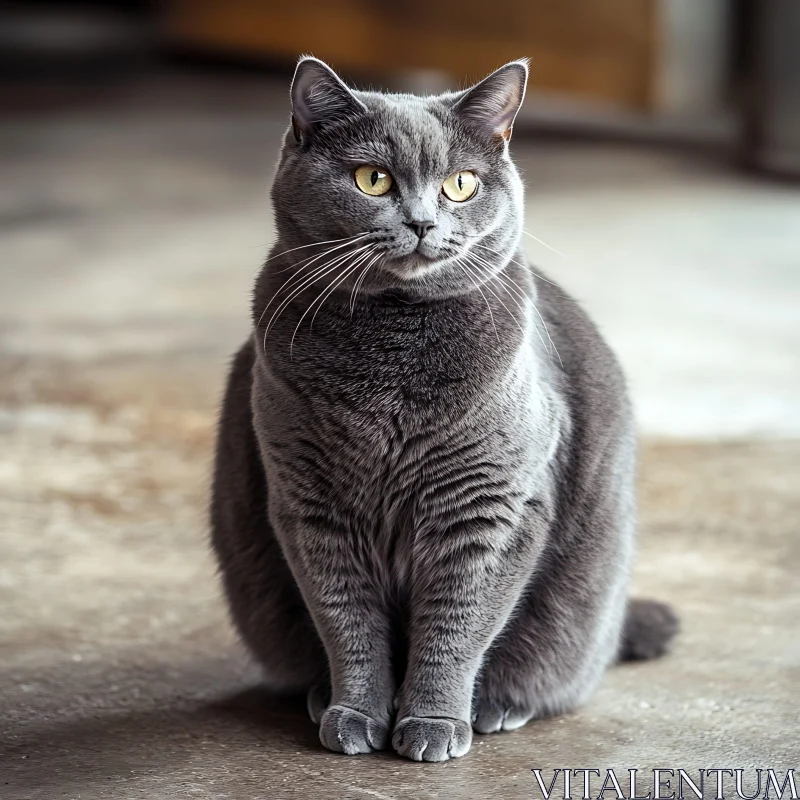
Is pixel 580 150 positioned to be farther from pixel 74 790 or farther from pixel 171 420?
pixel 74 790

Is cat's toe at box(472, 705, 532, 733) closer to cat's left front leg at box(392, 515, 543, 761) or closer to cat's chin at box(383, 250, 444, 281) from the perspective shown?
cat's left front leg at box(392, 515, 543, 761)

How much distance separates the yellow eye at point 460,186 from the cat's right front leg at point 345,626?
51cm

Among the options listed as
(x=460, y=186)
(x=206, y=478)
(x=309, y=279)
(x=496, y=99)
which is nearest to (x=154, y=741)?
(x=309, y=279)

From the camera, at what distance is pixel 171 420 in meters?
3.50

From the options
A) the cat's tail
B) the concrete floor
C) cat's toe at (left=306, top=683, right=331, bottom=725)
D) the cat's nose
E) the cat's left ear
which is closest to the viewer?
the cat's nose

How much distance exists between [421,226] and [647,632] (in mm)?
1005

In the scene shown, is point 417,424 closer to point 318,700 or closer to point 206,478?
point 318,700

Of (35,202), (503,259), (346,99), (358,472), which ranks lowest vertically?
(35,202)

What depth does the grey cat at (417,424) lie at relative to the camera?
5.42 ft

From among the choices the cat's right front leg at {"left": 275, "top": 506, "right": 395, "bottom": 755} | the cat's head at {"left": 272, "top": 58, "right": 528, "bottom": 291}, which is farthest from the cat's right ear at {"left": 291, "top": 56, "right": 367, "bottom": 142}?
the cat's right front leg at {"left": 275, "top": 506, "right": 395, "bottom": 755}

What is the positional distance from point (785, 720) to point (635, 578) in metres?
0.74

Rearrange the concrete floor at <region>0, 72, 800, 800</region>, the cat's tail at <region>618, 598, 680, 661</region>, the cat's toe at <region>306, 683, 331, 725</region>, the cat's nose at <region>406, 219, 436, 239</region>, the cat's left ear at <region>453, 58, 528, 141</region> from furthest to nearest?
the cat's tail at <region>618, 598, 680, 661</region>
the cat's toe at <region>306, 683, 331, 725</region>
the concrete floor at <region>0, 72, 800, 800</region>
the cat's left ear at <region>453, 58, 528, 141</region>
the cat's nose at <region>406, 219, 436, 239</region>

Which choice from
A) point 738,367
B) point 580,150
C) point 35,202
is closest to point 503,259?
point 738,367

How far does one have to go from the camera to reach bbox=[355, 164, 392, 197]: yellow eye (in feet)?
5.35
